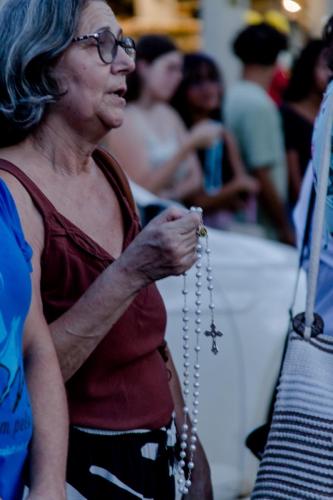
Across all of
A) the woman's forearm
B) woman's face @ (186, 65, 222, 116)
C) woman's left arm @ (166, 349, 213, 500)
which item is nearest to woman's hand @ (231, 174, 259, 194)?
woman's face @ (186, 65, 222, 116)

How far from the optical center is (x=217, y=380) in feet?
14.4

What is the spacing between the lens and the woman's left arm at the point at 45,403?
2.24 m

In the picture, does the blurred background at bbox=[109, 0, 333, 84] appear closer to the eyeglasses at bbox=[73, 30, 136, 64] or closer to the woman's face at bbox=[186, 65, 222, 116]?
the woman's face at bbox=[186, 65, 222, 116]

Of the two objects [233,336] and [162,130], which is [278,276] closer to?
[233,336]

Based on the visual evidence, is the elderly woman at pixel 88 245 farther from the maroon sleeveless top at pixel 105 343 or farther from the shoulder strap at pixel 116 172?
the shoulder strap at pixel 116 172

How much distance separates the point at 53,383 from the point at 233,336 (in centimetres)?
223

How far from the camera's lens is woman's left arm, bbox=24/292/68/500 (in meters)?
2.24

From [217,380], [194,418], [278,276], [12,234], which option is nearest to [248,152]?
[278,276]

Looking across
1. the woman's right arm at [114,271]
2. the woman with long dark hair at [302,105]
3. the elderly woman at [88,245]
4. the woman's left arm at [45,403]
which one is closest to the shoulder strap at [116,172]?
the elderly woman at [88,245]

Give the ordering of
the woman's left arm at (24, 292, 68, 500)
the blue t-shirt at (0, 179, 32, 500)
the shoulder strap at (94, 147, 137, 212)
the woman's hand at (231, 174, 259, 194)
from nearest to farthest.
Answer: the blue t-shirt at (0, 179, 32, 500)
the woman's left arm at (24, 292, 68, 500)
the shoulder strap at (94, 147, 137, 212)
the woman's hand at (231, 174, 259, 194)

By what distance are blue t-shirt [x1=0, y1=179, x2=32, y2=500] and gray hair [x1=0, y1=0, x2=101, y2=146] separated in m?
0.32

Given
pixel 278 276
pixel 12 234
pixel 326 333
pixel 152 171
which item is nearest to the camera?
pixel 12 234

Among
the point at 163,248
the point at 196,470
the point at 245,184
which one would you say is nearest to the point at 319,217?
the point at 163,248

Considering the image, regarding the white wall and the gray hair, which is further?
the white wall
